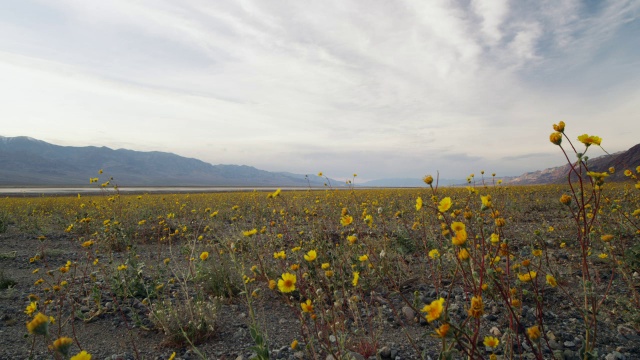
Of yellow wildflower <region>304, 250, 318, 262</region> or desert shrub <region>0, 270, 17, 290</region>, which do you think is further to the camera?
desert shrub <region>0, 270, 17, 290</region>

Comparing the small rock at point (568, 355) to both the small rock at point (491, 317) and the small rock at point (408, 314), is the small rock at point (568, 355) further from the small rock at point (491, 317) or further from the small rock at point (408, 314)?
the small rock at point (408, 314)

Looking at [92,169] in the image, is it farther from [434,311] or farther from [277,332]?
[434,311]

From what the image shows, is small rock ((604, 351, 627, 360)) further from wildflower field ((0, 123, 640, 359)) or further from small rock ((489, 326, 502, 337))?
small rock ((489, 326, 502, 337))

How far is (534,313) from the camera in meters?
2.93

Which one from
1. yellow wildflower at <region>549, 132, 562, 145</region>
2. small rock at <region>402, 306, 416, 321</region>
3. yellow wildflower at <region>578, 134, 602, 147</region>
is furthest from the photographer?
small rock at <region>402, 306, 416, 321</region>

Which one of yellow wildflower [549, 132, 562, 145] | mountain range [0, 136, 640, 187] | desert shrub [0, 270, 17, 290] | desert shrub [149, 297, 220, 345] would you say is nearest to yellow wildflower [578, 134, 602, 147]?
yellow wildflower [549, 132, 562, 145]

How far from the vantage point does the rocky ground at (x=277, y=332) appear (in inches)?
98.0

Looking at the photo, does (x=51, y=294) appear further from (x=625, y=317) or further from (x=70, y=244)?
(x=625, y=317)

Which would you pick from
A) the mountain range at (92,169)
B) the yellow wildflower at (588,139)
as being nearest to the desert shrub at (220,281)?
the yellow wildflower at (588,139)

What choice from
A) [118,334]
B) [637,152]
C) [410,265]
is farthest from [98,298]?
[637,152]

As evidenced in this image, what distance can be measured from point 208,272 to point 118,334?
1.16m

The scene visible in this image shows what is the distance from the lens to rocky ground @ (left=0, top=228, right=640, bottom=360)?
98.0 inches

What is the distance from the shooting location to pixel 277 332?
302 cm

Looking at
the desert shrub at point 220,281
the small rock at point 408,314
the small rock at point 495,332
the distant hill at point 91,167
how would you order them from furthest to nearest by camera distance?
the distant hill at point 91,167
the desert shrub at point 220,281
the small rock at point 408,314
the small rock at point 495,332
